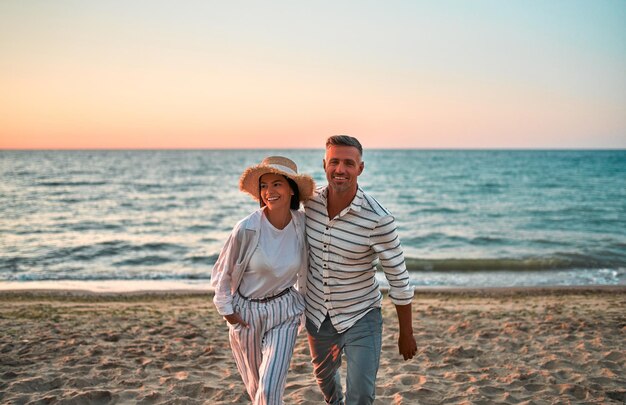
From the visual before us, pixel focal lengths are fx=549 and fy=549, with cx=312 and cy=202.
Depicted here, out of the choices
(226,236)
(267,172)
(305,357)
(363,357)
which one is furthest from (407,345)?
(226,236)

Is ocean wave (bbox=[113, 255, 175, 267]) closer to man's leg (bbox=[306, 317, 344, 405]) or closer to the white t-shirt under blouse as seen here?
man's leg (bbox=[306, 317, 344, 405])

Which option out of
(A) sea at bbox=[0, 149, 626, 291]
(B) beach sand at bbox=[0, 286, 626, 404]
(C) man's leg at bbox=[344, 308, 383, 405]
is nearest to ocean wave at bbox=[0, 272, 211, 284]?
(A) sea at bbox=[0, 149, 626, 291]

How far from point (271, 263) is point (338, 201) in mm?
581

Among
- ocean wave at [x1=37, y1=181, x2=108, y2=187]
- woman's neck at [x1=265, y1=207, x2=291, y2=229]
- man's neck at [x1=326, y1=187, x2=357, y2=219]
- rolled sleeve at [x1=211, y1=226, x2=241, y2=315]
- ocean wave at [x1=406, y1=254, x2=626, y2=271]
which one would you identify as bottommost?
ocean wave at [x1=406, y1=254, x2=626, y2=271]

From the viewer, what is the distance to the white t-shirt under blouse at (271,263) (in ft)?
11.2

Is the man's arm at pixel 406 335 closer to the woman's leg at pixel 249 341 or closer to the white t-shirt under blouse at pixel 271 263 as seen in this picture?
the white t-shirt under blouse at pixel 271 263

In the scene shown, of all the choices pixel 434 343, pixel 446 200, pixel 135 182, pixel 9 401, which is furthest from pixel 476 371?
pixel 135 182

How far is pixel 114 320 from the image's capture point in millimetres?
7676

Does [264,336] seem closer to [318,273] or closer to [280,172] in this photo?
[318,273]

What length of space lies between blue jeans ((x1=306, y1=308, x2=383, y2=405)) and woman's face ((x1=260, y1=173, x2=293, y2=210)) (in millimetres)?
810

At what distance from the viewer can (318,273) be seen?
3.58m

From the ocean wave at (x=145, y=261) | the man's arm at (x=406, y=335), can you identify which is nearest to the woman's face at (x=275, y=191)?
the man's arm at (x=406, y=335)

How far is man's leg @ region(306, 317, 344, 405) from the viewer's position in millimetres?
3606

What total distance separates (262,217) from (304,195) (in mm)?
347
